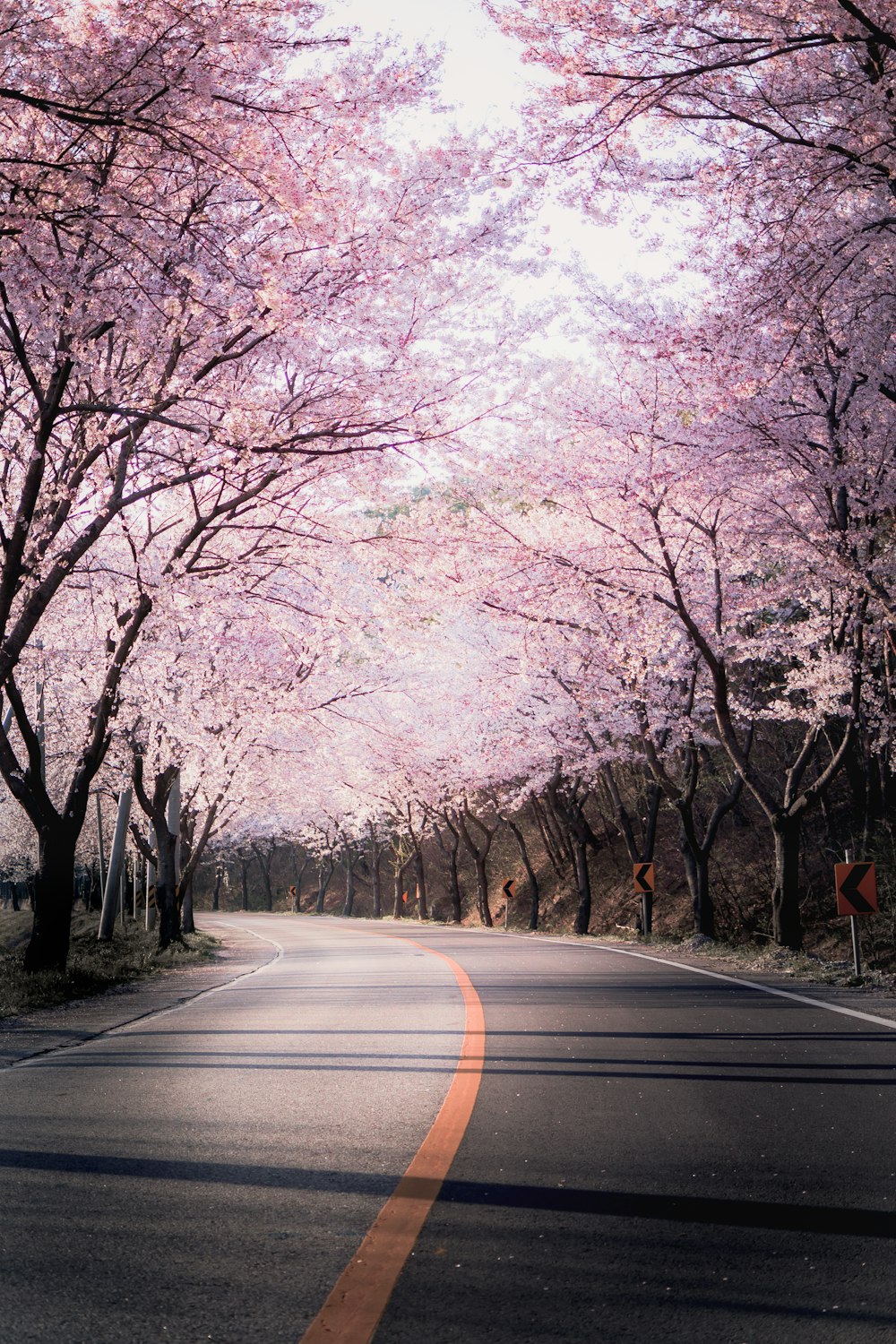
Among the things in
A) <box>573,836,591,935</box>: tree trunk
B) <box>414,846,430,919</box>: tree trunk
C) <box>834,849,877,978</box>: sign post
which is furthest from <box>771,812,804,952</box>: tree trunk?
<box>414,846,430,919</box>: tree trunk

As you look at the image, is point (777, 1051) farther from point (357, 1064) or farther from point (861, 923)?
point (861, 923)

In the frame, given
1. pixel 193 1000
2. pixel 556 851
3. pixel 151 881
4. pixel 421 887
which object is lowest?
pixel 193 1000

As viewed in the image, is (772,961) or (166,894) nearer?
(772,961)

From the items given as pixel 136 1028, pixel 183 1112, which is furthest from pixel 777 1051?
pixel 136 1028

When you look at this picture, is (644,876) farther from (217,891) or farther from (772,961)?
(217,891)

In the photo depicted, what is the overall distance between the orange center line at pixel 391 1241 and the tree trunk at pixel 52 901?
Result: 10277mm

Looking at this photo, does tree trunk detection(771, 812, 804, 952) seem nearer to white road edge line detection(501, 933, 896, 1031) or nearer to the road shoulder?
white road edge line detection(501, 933, 896, 1031)

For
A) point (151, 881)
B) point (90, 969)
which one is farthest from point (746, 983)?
point (151, 881)

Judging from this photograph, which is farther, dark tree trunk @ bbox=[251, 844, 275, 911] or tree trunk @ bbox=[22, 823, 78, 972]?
dark tree trunk @ bbox=[251, 844, 275, 911]

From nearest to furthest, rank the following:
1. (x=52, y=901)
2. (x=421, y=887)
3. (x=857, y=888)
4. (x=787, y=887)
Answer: (x=857, y=888), (x=52, y=901), (x=787, y=887), (x=421, y=887)

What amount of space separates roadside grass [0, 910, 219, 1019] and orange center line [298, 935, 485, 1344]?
26.1ft

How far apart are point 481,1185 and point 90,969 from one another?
13.6 m

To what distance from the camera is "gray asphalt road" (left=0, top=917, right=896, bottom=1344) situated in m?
3.41

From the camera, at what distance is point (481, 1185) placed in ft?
15.9
